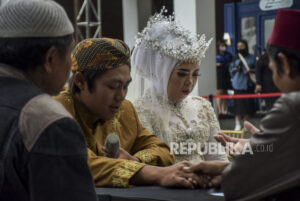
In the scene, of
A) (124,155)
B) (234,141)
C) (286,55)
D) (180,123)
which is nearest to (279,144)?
(286,55)

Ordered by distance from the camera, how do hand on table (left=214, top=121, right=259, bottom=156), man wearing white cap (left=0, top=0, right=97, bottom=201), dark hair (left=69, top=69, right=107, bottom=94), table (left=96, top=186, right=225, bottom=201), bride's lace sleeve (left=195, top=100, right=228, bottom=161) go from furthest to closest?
bride's lace sleeve (left=195, top=100, right=228, bottom=161), dark hair (left=69, top=69, right=107, bottom=94), hand on table (left=214, top=121, right=259, bottom=156), table (left=96, top=186, right=225, bottom=201), man wearing white cap (left=0, top=0, right=97, bottom=201)

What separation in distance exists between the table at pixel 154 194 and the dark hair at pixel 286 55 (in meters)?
0.61

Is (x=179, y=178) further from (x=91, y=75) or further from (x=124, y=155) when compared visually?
(x=91, y=75)

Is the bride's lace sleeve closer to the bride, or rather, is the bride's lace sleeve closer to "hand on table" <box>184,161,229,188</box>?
the bride

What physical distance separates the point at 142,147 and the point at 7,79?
1.31 metres

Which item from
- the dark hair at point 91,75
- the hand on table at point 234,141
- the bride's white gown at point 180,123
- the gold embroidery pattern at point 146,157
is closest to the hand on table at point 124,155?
the gold embroidery pattern at point 146,157

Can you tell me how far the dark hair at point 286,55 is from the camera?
159 cm

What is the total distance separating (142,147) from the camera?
260 centimetres

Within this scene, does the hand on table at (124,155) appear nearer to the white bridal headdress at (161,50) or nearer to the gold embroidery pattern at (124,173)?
the gold embroidery pattern at (124,173)

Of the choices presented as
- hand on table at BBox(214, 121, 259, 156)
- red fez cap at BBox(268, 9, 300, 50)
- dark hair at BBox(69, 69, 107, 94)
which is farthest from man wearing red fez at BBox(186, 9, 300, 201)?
dark hair at BBox(69, 69, 107, 94)

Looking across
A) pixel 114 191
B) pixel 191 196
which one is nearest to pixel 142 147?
pixel 114 191

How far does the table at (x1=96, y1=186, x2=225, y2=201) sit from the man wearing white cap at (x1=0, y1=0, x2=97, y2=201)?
0.56m

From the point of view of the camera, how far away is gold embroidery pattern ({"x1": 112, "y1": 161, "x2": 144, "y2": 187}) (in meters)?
2.16

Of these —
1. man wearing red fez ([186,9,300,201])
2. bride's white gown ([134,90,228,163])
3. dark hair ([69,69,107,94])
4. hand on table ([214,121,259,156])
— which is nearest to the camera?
man wearing red fez ([186,9,300,201])
